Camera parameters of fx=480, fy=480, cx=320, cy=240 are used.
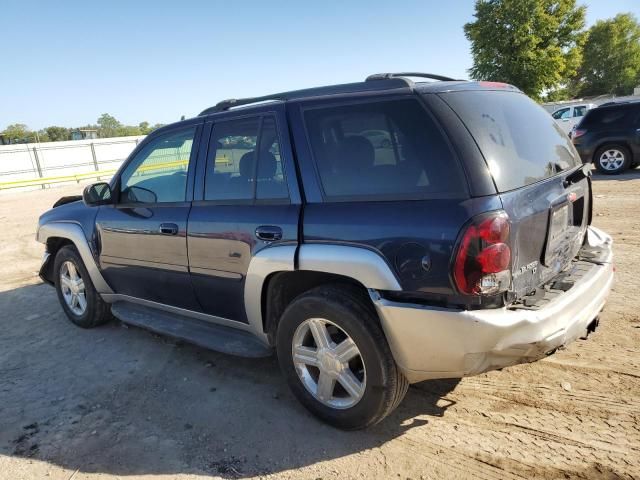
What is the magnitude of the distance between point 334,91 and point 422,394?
2048 mm

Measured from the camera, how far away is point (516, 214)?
235cm

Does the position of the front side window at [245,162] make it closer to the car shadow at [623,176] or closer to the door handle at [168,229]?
the door handle at [168,229]

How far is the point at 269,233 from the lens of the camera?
2.95 m

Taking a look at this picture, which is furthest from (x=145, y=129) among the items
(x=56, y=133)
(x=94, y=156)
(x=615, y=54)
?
(x=615, y=54)

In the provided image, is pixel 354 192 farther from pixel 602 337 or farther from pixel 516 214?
pixel 602 337

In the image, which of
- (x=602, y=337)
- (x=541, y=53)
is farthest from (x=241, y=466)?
(x=541, y=53)

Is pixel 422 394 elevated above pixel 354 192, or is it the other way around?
pixel 354 192

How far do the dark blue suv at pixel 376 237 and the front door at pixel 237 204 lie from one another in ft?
0.04

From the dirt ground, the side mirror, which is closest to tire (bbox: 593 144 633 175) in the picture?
the dirt ground

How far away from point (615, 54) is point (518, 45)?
46717 mm

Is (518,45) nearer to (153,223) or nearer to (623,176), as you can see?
(623,176)

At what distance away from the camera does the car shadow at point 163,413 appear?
276 cm

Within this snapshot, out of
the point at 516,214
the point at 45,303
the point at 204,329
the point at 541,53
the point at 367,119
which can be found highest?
the point at 541,53

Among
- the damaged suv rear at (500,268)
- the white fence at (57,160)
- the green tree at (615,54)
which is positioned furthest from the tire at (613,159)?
the green tree at (615,54)
